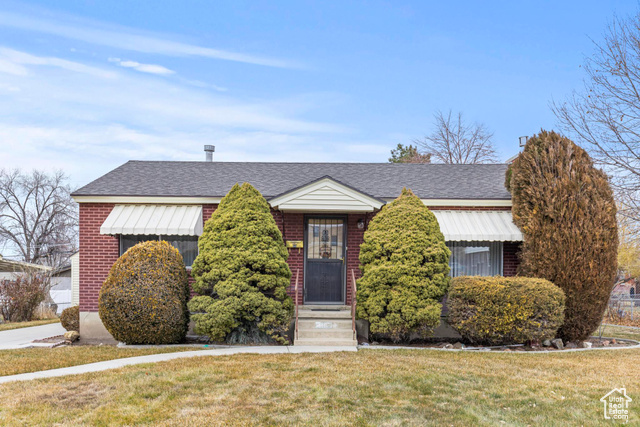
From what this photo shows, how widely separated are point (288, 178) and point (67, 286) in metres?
26.7

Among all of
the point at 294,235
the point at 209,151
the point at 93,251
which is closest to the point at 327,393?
the point at 294,235

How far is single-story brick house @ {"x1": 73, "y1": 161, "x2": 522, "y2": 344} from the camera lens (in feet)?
34.7

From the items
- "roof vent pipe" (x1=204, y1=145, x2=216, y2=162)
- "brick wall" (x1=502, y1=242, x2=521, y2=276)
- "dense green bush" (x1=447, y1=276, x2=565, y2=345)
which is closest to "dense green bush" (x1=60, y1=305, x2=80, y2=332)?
"roof vent pipe" (x1=204, y1=145, x2=216, y2=162)

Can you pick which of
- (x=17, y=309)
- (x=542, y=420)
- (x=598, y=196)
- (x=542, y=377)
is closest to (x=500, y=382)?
(x=542, y=377)

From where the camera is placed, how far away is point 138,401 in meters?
5.48

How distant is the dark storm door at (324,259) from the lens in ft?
37.8

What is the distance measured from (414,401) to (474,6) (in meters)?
11.3

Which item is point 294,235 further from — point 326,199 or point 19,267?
point 19,267

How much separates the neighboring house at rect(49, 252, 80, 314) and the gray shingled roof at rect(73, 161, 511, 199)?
17.1 feet

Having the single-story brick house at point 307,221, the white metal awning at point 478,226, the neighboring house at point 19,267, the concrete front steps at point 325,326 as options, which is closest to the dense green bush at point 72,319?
the single-story brick house at point 307,221

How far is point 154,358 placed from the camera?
7.92 m

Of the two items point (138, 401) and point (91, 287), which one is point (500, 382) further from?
point (91, 287)

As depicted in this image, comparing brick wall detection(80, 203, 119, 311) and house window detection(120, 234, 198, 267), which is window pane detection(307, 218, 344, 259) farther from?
brick wall detection(80, 203, 119, 311)

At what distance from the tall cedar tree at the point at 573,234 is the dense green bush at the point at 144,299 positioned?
7528 mm
